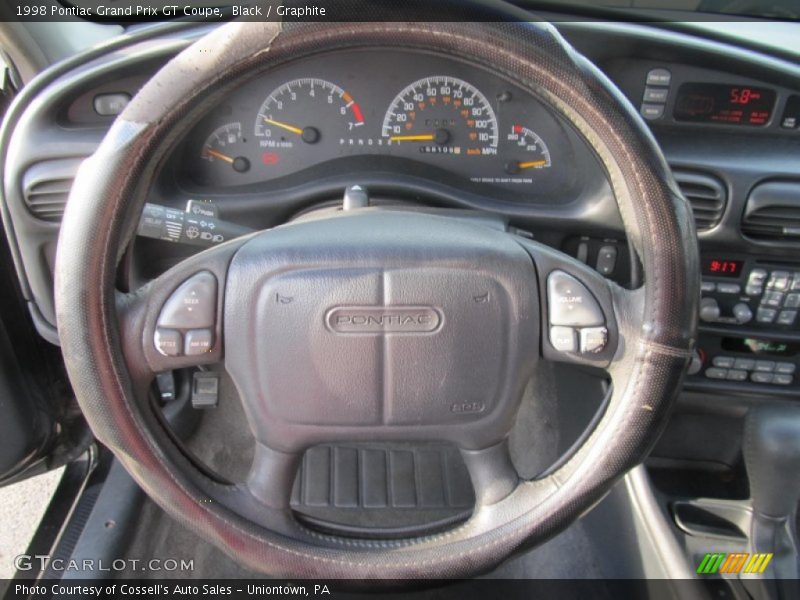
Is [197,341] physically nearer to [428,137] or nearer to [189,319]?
[189,319]

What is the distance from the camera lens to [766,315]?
5.32 ft

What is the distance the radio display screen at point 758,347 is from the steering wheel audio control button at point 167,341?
4.09 ft

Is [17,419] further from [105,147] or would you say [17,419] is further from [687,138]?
[687,138]

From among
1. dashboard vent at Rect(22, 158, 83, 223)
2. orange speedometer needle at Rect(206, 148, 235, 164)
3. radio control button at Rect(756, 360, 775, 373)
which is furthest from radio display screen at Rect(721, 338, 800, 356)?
dashboard vent at Rect(22, 158, 83, 223)

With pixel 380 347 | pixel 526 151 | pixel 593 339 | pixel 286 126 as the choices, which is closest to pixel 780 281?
pixel 526 151

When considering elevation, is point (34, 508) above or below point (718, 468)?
below

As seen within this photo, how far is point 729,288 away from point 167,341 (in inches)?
46.9

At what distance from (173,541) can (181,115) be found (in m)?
1.25

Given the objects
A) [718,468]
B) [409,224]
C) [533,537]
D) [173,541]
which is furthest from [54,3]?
[718,468]

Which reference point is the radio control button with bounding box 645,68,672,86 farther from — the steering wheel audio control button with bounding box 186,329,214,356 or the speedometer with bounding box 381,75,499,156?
the steering wheel audio control button with bounding box 186,329,214,356

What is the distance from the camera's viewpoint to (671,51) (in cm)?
145

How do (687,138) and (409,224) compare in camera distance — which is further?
(687,138)

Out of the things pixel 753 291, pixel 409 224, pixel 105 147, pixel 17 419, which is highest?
pixel 105 147

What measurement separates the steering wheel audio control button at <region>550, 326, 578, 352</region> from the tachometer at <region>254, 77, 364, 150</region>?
70cm
